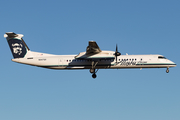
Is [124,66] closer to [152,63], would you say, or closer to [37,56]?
[152,63]

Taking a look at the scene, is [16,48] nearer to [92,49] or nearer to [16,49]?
[16,49]

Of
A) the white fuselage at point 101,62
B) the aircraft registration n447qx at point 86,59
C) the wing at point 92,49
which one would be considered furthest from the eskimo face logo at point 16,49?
the wing at point 92,49

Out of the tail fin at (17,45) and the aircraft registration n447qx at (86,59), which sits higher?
the tail fin at (17,45)

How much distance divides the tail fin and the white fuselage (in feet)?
2.39

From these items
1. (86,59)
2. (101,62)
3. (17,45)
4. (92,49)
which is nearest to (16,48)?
(17,45)

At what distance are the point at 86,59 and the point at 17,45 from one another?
921 centimetres

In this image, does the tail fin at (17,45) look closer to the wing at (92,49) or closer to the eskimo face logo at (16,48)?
the eskimo face logo at (16,48)

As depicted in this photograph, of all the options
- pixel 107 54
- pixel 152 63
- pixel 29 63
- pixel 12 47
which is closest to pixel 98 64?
pixel 107 54

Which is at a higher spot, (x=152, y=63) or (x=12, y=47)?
(x=12, y=47)

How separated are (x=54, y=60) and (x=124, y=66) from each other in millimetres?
8755

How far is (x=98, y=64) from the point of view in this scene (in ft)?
108

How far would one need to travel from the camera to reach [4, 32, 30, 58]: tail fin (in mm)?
33875

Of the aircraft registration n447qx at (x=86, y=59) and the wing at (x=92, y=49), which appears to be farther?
the aircraft registration n447qx at (x=86, y=59)

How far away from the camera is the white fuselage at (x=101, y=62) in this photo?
3275 centimetres
